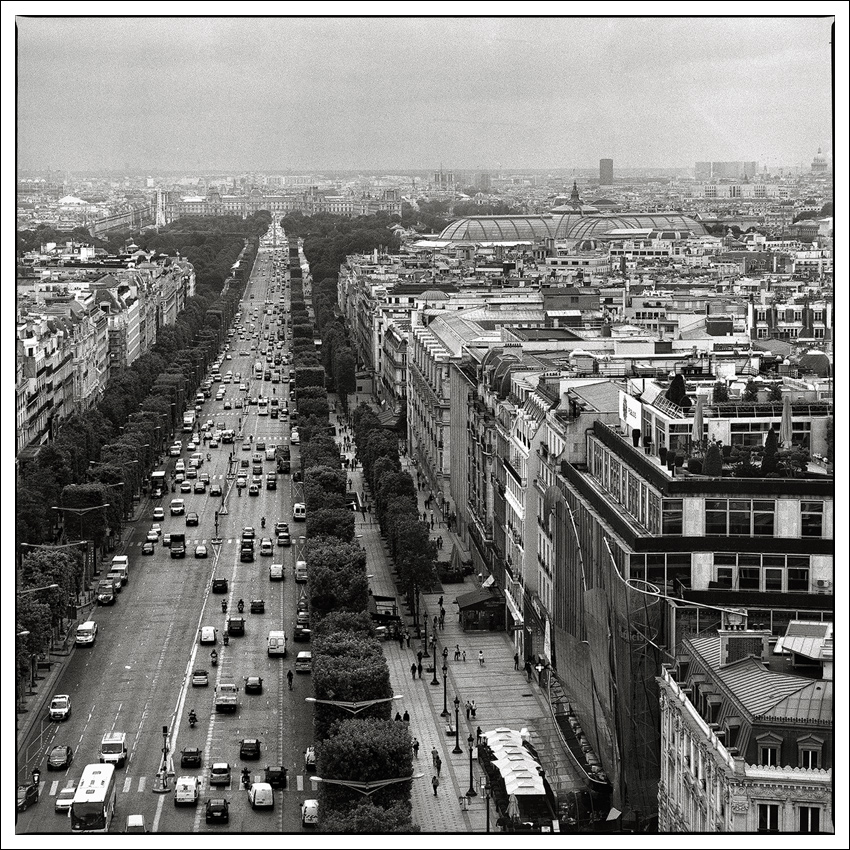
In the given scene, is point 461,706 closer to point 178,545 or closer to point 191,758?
point 191,758

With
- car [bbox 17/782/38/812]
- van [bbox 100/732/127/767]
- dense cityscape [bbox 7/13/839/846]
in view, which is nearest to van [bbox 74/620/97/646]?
dense cityscape [bbox 7/13/839/846]

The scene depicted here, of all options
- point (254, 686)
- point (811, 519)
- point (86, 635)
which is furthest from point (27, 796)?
point (811, 519)

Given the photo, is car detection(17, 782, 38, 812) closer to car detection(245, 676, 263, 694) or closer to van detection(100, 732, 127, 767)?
van detection(100, 732, 127, 767)

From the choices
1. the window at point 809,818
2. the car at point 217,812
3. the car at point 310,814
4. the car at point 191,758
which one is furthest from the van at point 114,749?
the window at point 809,818

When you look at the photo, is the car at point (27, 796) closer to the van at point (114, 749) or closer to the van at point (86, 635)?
the van at point (114, 749)

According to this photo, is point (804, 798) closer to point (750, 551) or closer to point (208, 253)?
point (750, 551)

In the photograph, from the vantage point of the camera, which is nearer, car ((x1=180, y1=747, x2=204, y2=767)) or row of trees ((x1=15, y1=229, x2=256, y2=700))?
car ((x1=180, y1=747, x2=204, y2=767))

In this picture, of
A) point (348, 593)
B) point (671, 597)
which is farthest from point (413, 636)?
point (671, 597)
